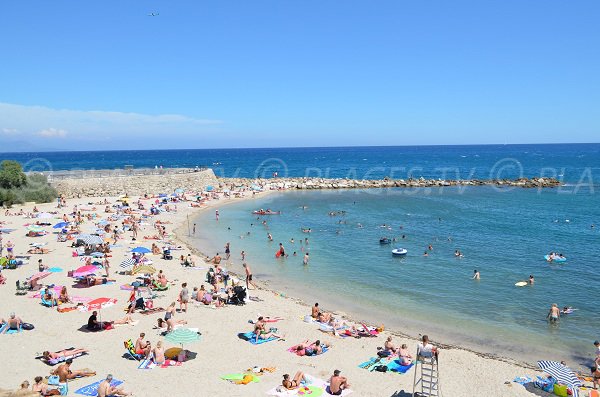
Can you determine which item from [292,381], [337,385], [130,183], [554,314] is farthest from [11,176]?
[554,314]

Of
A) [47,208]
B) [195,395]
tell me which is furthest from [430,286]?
[47,208]

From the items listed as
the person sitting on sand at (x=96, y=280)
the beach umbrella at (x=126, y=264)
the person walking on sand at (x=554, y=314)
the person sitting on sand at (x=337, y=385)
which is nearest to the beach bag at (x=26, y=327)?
the person sitting on sand at (x=96, y=280)

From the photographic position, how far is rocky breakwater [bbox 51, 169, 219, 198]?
2018 inches

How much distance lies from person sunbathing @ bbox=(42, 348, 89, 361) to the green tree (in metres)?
35.8

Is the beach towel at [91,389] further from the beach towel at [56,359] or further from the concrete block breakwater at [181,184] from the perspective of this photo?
the concrete block breakwater at [181,184]

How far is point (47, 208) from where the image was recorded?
41750mm

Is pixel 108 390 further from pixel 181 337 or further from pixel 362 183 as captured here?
pixel 362 183

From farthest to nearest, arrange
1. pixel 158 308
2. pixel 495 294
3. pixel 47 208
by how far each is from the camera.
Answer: pixel 47 208 → pixel 495 294 → pixel 158 308

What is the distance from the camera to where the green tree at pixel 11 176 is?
4289cm

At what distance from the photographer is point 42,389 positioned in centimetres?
1099

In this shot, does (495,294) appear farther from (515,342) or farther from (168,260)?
(168,260)

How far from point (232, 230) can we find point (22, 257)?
1579cm

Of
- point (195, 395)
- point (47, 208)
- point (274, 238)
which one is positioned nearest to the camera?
point (195, 395)

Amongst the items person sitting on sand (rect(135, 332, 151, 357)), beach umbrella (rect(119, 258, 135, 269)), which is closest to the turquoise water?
beach umbrella (rect(119, 258, 135, 269))
